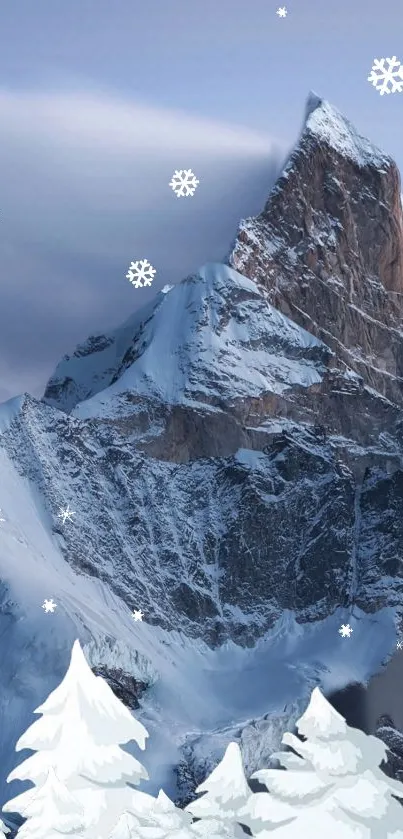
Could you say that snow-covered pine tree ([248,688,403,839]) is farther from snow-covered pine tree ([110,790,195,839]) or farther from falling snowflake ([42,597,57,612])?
falling snowflake ([42,597,57,612])

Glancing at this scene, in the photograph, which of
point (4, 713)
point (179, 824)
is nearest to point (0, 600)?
point (4, 713)

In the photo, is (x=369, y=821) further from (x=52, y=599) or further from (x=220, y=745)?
(x=52, y=599)

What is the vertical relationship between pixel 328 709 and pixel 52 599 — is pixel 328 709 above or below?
below

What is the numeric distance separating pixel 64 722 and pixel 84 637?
145m

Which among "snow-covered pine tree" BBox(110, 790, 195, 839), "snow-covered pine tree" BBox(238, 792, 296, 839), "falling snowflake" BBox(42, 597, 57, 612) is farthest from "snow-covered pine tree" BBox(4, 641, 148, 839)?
"falling snowflake" BBox(42, 597, 57, 612)

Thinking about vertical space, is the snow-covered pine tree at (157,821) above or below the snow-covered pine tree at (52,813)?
below

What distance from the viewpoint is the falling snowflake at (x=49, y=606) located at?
591ft

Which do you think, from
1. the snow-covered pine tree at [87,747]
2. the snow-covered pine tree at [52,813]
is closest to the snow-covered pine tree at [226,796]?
the snow-covered pine tree at [87,747]

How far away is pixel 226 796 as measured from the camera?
43.7 meters

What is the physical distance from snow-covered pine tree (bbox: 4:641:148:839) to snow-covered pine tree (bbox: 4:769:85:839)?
33 cm

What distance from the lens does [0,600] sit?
620 feet

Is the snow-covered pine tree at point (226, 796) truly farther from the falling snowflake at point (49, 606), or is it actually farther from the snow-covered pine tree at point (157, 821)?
the falling snowflake at point (49, 606)

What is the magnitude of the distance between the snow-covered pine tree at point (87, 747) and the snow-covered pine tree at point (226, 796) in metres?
3.92

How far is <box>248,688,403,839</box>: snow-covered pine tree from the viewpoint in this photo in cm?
3603
